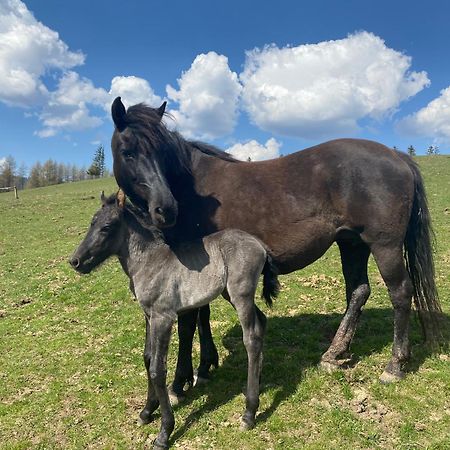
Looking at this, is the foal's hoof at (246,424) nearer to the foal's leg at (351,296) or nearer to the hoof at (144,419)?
the hoof at (144,419)

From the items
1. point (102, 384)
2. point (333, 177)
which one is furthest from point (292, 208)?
point (102, 384)

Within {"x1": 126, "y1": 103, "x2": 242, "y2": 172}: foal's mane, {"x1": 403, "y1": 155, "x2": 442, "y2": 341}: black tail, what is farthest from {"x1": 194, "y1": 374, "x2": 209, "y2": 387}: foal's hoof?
{"x1": 403, "y1": 155, "x2": 442, "y2": 341}: black tail

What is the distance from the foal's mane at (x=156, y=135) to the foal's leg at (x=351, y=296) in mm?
2894

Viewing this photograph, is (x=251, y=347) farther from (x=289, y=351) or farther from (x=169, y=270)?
(x=289, y=351)

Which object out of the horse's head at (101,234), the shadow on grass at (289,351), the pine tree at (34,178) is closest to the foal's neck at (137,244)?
the horse's head at (101,234)

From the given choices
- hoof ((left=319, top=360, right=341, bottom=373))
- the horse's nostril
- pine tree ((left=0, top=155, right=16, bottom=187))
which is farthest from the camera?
pine tree ((left=0, top=155, right=16, bottom=187))

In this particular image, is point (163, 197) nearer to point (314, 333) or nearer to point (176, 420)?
point (176, 420)

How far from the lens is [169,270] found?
497 centimetres

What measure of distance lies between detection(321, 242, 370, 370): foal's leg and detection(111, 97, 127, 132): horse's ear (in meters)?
3.76

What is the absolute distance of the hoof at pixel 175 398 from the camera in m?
5.52

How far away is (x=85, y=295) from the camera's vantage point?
34.8 feet

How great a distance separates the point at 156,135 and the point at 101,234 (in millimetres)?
1399

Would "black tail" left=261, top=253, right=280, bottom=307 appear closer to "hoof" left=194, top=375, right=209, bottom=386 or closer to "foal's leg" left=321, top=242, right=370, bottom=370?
"foal's leg" left=321, top=242, right=370, bottom=370

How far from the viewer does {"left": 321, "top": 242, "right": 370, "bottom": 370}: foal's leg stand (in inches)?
239
